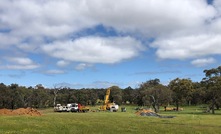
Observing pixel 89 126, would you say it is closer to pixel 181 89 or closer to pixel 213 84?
pixel 213 84

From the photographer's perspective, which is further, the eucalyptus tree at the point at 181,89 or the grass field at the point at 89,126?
the eucalyptus tree at the point at 181,89

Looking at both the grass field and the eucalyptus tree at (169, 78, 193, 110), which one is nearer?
the grass field

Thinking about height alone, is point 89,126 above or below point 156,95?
below

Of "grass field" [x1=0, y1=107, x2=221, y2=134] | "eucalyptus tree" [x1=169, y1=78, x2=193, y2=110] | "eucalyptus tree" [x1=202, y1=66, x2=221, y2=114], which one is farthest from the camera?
A: "eucalyptus tree" [x1=169, y1=78, x2=193, y2=110]

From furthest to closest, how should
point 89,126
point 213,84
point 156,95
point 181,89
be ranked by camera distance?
point 181,89 → point 156,95 → point 213,84 → point 89,126

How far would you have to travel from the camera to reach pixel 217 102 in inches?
3551

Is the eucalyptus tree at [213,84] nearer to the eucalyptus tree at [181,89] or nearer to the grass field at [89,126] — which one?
the eucalyptus tree at [181,89]

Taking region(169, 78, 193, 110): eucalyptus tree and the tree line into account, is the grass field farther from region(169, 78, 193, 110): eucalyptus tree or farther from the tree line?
region(169, 78, 193, 110): eucalyptus tree

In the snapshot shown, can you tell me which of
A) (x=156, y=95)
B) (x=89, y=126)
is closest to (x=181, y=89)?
(x=156, y=95)

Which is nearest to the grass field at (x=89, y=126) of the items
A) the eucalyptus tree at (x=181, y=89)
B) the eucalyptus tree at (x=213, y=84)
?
the eucalyptus tree at (x=213, y=84)

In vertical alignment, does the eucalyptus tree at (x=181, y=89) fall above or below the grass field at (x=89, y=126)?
above

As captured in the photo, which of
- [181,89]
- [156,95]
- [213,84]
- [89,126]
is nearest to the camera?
[89,126]

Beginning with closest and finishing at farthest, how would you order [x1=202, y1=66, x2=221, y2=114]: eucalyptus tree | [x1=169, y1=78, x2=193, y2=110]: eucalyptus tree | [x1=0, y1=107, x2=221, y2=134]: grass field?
[x1=0, y1=107, x2=221, y2=134]: grass field → [x1=202, y1=66, x2=221, y2=114]: eucalyptus tree → [x1=169, y1=78, x2=193, y2=110]: eucalyptus tree

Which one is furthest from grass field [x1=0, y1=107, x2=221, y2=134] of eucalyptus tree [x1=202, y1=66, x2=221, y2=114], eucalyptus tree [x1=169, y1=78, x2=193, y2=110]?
eucalyptus tree [x1=169, y1=78, x2=193, y2=110]
